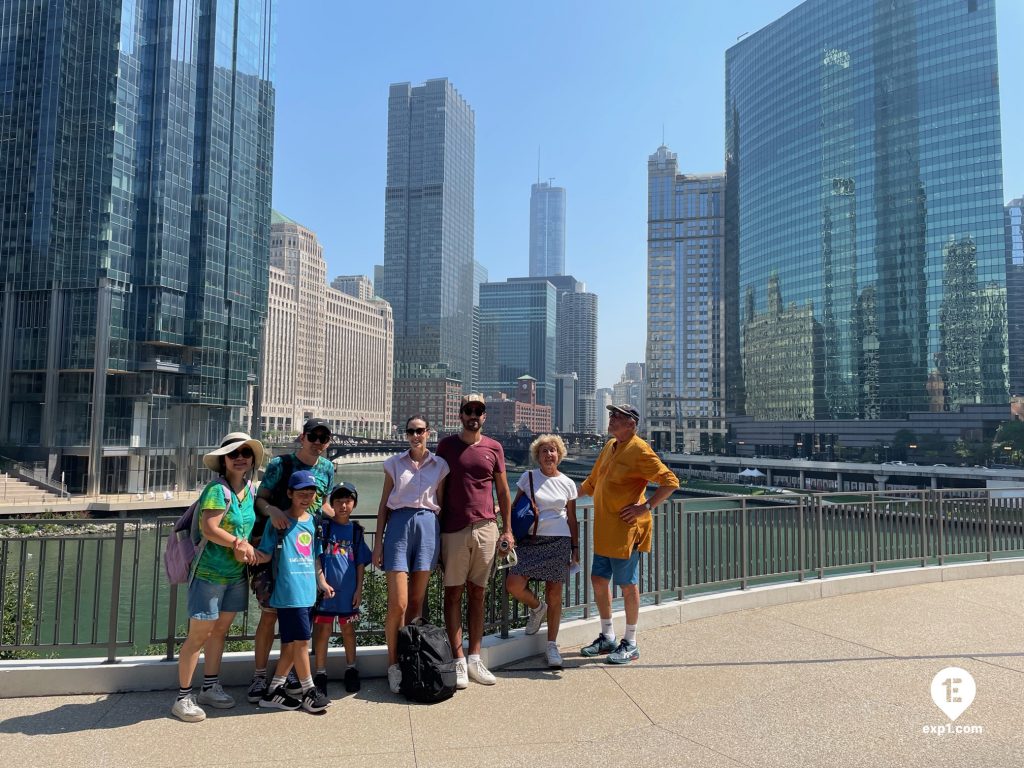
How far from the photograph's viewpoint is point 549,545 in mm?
5223

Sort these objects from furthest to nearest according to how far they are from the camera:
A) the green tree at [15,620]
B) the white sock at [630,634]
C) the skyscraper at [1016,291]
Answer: the skyscraper at [1016,291] < the white sock at [630,634] < the green tree at [15,620]

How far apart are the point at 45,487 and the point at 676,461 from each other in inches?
3290

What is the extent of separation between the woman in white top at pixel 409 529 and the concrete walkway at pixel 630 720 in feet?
1.86

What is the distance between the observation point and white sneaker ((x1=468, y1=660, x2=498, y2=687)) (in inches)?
185

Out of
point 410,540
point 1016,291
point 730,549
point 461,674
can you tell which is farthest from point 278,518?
point 1016,291

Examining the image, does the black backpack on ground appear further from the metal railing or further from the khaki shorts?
the metal railing

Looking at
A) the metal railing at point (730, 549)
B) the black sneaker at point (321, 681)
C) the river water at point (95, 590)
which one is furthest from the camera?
the metal railing at point (730, 549)

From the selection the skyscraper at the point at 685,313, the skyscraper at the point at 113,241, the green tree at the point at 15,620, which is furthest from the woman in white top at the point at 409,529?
the skyscraper at the point at 685,313

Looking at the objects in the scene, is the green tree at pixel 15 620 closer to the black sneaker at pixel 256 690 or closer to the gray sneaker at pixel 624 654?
the black sneaker at pixel 256 690

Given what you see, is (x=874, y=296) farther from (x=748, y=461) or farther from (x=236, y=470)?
(x=236, y=470)

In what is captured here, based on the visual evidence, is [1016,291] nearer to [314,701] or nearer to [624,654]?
[624,654]

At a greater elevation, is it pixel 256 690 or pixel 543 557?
pixel 543 557

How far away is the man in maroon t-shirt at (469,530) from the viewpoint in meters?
4.77

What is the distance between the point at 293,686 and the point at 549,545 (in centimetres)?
204
